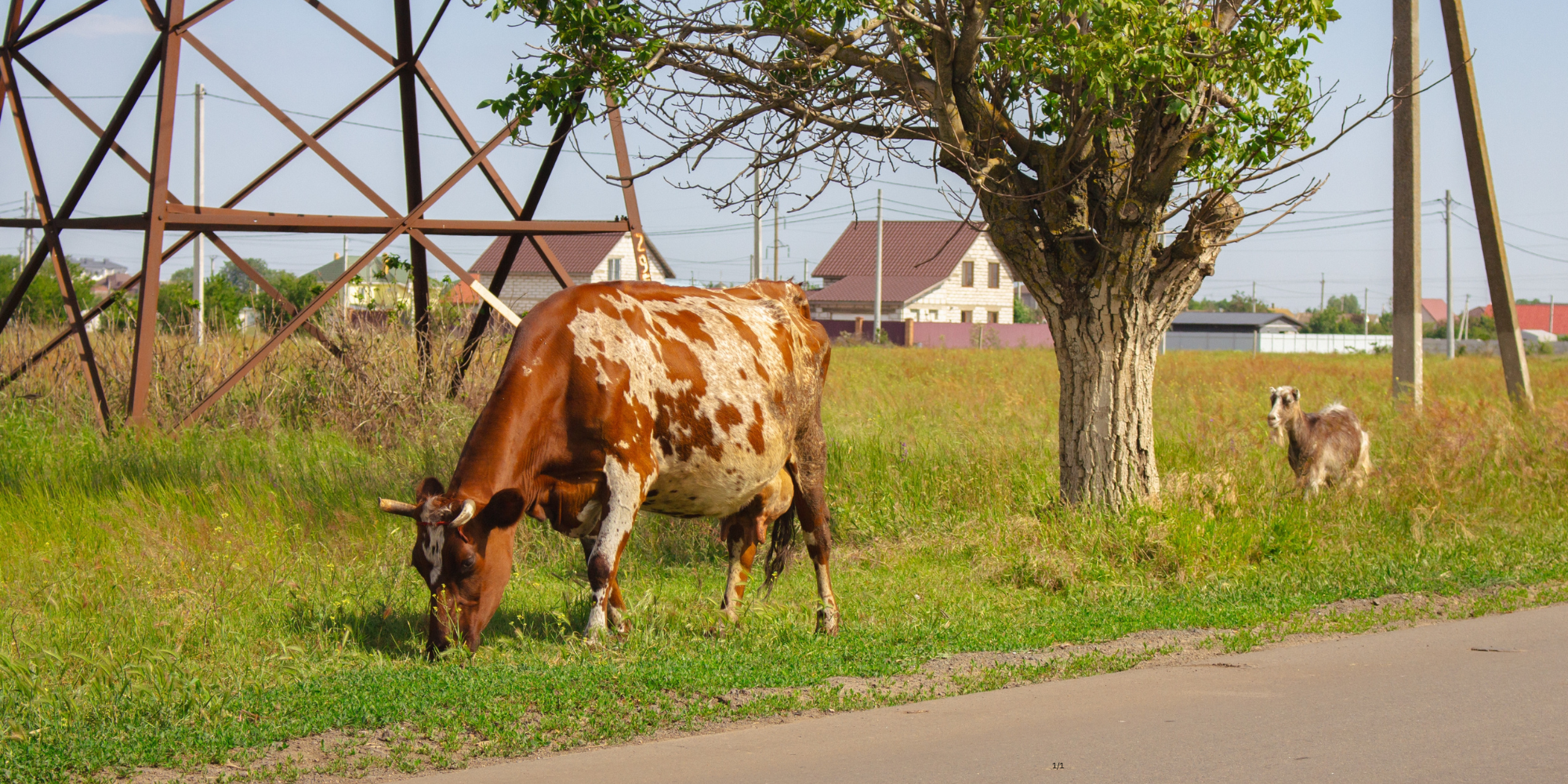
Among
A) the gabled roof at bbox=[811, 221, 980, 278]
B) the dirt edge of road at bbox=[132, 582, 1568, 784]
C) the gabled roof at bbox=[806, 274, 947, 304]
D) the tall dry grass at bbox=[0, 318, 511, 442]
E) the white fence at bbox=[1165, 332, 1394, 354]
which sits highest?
the gabled roof at bbox=[811, 221, 980, 278]

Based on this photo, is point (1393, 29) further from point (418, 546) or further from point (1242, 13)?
point (418, 546)

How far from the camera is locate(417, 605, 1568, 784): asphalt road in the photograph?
487cm

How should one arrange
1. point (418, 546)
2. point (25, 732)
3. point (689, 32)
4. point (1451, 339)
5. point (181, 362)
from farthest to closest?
point (1451, 339) < point (181, 362) < point (689, 32) < point (418, 546) < point (25, 732)

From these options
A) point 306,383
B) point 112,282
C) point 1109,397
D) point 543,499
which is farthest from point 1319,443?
point 112,282

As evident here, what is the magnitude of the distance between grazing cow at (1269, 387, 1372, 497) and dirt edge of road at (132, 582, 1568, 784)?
2.81 meters

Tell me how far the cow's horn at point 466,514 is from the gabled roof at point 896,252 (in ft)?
201

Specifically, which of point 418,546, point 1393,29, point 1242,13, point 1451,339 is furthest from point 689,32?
point 1451,339

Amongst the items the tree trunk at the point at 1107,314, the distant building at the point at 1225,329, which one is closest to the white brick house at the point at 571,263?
the distant building at the point at 1225,329

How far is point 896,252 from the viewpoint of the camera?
2788 inches

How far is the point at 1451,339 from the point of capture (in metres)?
48.8

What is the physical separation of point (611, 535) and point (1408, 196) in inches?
456

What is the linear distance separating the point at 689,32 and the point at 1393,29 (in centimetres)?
891

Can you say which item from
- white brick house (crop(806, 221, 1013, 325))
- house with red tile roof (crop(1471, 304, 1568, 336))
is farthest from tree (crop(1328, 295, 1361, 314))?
white brick house (crop(806, 221, 1013, 325))

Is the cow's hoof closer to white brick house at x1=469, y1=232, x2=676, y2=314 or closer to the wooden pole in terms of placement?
the wooden pole
